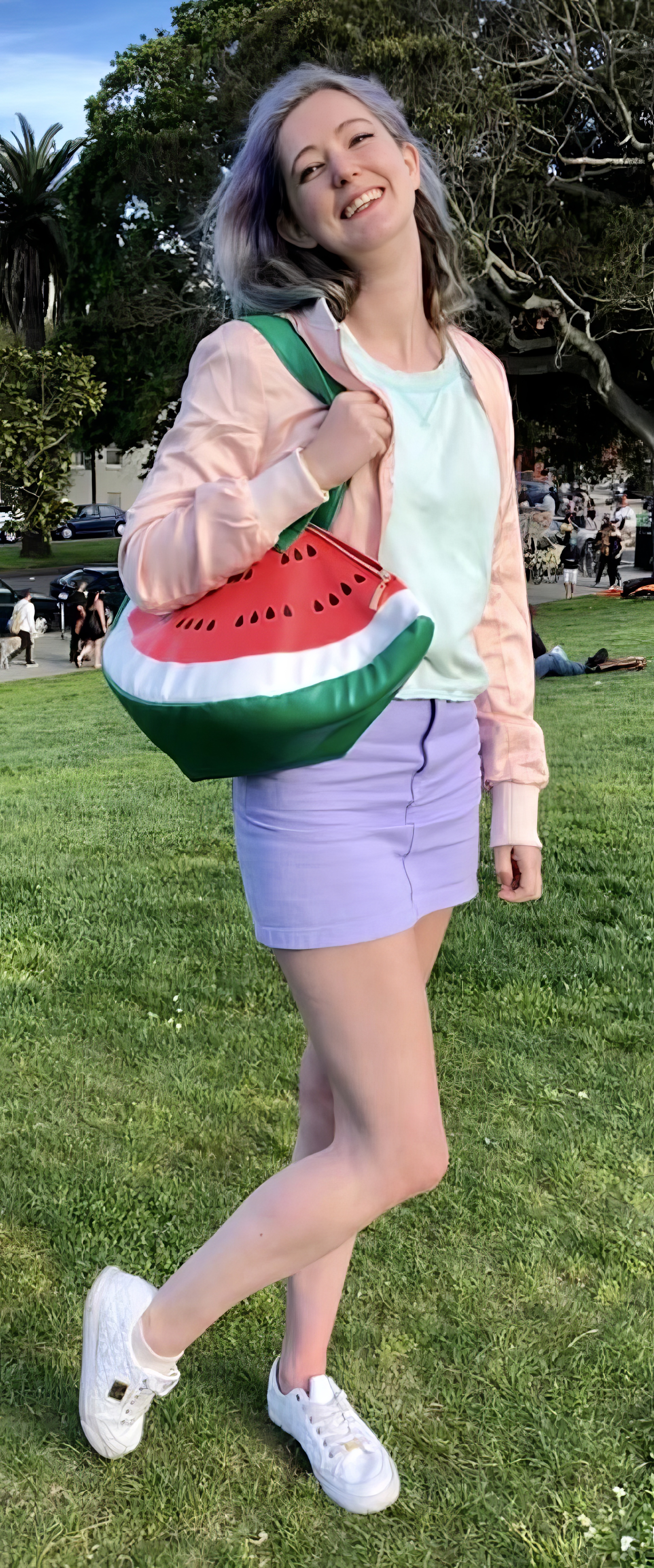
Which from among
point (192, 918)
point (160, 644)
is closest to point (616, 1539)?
point (160, 644)

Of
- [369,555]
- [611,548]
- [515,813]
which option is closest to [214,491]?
[369,555]

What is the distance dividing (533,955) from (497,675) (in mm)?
2691

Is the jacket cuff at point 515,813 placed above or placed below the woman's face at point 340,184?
below

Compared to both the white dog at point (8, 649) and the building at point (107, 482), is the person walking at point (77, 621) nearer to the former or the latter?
the white dog at point (8, 649)

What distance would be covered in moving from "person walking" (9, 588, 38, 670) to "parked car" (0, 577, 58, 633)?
2087mm

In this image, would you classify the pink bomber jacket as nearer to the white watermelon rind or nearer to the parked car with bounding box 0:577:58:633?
the white watermelon rind

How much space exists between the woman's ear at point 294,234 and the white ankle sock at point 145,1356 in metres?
1.75

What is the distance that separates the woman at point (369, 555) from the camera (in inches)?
73.9

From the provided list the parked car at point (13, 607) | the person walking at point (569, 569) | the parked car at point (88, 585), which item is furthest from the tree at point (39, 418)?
the person walking at point (569, 569)

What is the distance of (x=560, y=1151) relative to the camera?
3.41 metres

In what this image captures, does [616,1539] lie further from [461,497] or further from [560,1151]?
[461,497]

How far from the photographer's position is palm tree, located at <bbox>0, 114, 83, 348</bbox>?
147 ft

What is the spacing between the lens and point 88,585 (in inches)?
1180

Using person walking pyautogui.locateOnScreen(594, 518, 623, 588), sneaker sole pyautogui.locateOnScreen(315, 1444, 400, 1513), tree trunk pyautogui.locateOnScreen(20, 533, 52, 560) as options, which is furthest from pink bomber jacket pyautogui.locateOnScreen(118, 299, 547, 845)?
tree trunk pyautogui.locateOnScreen(20, 533, 52, 560)
